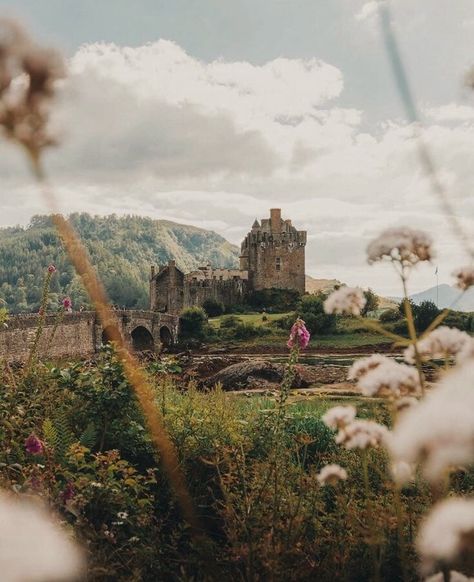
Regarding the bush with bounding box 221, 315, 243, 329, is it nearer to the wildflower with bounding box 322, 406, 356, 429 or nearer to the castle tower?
the castle tower

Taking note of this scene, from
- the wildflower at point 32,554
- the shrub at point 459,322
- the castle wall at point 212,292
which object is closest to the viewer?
the wildflower at point 32,554

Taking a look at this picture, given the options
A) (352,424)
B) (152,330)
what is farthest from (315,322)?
(352,424)

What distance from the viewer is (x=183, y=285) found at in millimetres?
82312

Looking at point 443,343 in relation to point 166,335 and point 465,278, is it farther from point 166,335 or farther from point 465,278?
point 166,335

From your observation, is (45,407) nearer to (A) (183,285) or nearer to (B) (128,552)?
(B) (128,552)

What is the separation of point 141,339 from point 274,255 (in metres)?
32.7

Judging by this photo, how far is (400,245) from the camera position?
268 cm

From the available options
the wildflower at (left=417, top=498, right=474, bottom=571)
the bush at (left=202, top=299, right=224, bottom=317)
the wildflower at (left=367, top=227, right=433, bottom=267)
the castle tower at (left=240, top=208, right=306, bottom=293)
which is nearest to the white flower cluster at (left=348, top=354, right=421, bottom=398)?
the wildflower at (left=367, top=227, right=433, bottom=267)

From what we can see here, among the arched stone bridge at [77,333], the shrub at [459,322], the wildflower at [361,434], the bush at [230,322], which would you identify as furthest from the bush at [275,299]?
the wildflower at [361,434]

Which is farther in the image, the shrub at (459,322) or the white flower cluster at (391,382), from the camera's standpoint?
the shrub at (459,322)

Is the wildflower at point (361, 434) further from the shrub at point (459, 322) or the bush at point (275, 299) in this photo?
the bush at point (275, 299)

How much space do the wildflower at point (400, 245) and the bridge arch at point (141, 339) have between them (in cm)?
5529

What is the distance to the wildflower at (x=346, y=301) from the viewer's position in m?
2.84

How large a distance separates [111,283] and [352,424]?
182304 mm
